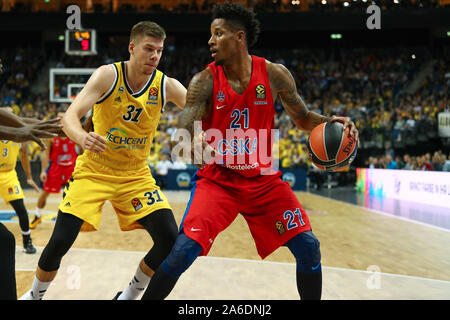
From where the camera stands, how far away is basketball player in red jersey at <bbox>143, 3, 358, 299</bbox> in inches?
106

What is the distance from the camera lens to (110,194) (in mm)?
3152

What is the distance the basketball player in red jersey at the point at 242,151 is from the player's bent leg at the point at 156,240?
1.37 feet

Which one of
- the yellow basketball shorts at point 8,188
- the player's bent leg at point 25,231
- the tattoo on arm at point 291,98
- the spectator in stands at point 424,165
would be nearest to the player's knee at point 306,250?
the tattoo on arm at point 291,98

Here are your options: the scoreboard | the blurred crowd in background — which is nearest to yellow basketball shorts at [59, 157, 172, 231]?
the scoreboard

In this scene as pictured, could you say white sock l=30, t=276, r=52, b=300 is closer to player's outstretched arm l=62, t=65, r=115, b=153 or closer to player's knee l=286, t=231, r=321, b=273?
player's outstretched arm l=62, t=65, r=115, b=153

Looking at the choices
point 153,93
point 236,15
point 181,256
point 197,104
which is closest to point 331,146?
point 197,104

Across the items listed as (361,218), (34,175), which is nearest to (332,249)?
(361,218)

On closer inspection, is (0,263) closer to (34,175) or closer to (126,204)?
(126,204)

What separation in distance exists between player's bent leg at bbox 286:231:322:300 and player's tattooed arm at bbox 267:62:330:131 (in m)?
0.85

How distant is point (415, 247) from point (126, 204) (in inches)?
173

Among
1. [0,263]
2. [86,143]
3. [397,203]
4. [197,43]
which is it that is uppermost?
[197,43]

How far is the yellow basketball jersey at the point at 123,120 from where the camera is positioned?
126 inches

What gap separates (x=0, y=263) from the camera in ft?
6.95

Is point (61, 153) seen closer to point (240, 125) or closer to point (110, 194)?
point (110, 194)
